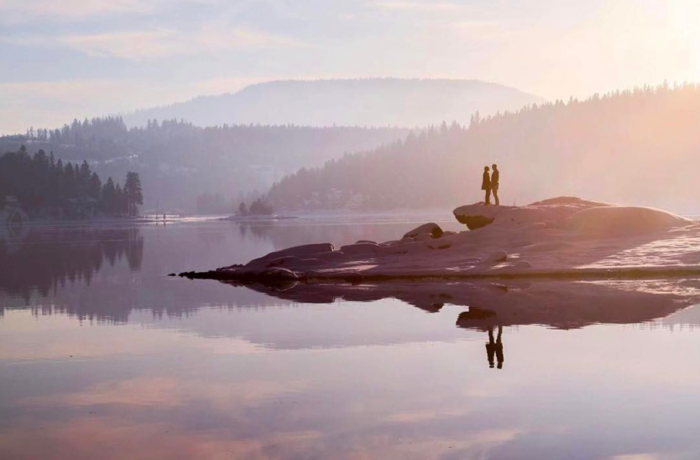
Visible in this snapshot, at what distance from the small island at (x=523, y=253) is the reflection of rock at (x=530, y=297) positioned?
7.27 feet

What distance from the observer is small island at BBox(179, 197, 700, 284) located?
39844 millimetres

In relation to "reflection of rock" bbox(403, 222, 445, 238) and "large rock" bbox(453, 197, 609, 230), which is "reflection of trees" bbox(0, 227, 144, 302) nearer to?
"reflection of rock" bbox(403, 222, 445, 238)

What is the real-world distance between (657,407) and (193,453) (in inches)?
291

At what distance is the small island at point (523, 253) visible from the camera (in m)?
39.8

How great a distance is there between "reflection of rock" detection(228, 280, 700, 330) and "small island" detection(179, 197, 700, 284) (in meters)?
2.22

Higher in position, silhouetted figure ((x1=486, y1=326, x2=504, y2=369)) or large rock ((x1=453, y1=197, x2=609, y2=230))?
large rock ((x1=453, y1=197, x2=609, y2=230))

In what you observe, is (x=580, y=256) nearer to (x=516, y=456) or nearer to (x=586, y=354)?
(x=586, y=354)

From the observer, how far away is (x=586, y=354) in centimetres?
1992

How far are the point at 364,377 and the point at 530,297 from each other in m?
14.3

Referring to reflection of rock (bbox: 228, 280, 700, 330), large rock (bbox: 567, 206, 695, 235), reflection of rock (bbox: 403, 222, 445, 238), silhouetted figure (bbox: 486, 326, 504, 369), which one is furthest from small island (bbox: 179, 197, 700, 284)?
silhouetted figure (bbox: 486, 326, 504, 369)

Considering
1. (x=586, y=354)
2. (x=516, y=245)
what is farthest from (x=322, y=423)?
(x=516, y=245)

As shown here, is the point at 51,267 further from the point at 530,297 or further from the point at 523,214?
the point at 530,297

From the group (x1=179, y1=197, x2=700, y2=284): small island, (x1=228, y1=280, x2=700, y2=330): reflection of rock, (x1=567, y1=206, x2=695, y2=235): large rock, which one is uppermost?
(x1=567, y1=206, x2=695, y2=235): large rock

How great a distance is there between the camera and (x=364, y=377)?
18.5 meters
